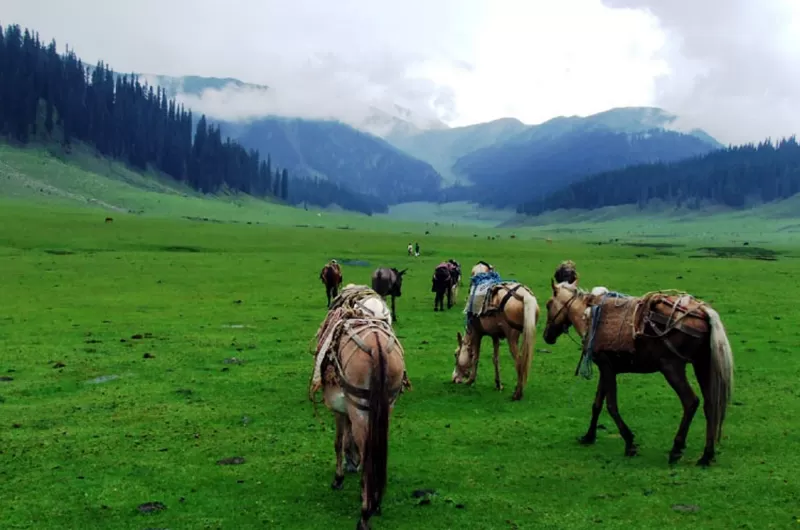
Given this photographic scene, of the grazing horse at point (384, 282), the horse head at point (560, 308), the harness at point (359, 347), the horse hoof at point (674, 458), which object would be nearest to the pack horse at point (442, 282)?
the grazing horse at point (384, 282)

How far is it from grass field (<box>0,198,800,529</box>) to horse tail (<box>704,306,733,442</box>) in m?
0.92

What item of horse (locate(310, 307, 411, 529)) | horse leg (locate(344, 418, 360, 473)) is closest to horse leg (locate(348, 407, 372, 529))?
horse (locate(310, 307, 411, 529))

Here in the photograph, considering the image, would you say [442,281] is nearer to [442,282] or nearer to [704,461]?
[442,282]

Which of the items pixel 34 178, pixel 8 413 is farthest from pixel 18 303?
pixel 34 178

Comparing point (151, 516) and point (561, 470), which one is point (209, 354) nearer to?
point (151, 516)

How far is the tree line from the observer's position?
142 metres

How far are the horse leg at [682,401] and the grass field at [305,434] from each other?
29cm

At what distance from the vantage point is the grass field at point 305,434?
9.16 meters

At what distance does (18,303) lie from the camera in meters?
29.6

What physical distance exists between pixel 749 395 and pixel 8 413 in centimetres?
1623

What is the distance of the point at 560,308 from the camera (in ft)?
43.2

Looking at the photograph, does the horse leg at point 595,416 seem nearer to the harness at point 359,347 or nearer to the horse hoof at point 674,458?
the horse hoof at point 674,458

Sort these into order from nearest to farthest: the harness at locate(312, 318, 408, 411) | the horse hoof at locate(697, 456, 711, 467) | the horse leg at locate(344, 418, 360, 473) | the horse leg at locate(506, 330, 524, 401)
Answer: the harness at locate(312, 318, 408, 411)
the horse leg at locate(344, 418, 360, 473)
the horse hoof at locate(697, 456, 711, 467)
the horse leg at locate(506, 330, 524, 401)

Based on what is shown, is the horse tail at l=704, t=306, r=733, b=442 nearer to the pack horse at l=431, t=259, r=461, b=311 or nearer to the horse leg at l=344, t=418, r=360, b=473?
the horse leg at l=344, t=418, r=360, b=473
